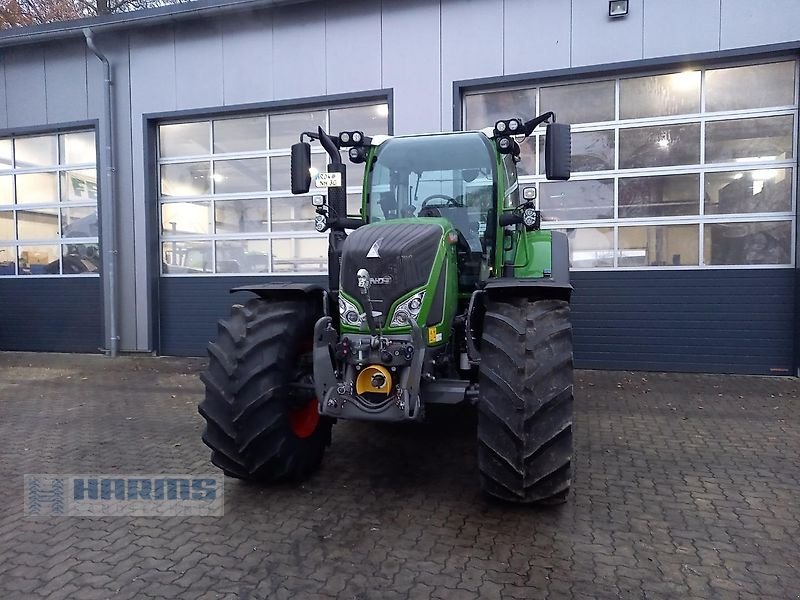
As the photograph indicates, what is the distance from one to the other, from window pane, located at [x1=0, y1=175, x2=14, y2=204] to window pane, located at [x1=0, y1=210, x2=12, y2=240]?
0.21m

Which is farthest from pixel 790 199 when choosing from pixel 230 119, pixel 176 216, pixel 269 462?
pixel 176 216

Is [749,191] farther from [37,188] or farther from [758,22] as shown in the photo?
[37,188]

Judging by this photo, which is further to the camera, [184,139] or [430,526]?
[184,139]

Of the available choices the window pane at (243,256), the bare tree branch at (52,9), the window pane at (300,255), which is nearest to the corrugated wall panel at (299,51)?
the window pane at (300,255)

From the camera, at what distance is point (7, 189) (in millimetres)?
11023

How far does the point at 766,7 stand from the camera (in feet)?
24.3

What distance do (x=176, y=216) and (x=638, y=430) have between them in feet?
26.9

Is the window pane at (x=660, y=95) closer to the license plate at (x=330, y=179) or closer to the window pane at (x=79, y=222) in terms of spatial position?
the license plate at (x=330, y=179)

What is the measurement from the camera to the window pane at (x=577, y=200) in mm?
8344

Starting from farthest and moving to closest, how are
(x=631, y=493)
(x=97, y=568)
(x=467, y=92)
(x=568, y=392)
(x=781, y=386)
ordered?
(x=467, y=92) → (x=781, y=386) → (x=631, y=493) → (x=568, y=392) → (x=97, y=568)

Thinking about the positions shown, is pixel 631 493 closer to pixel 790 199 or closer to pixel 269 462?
pixel 269 462

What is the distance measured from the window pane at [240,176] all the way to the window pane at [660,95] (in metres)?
5.71

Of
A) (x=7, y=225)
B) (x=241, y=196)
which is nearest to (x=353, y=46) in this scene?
(x=241, y=196)

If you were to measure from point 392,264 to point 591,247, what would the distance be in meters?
5.65
